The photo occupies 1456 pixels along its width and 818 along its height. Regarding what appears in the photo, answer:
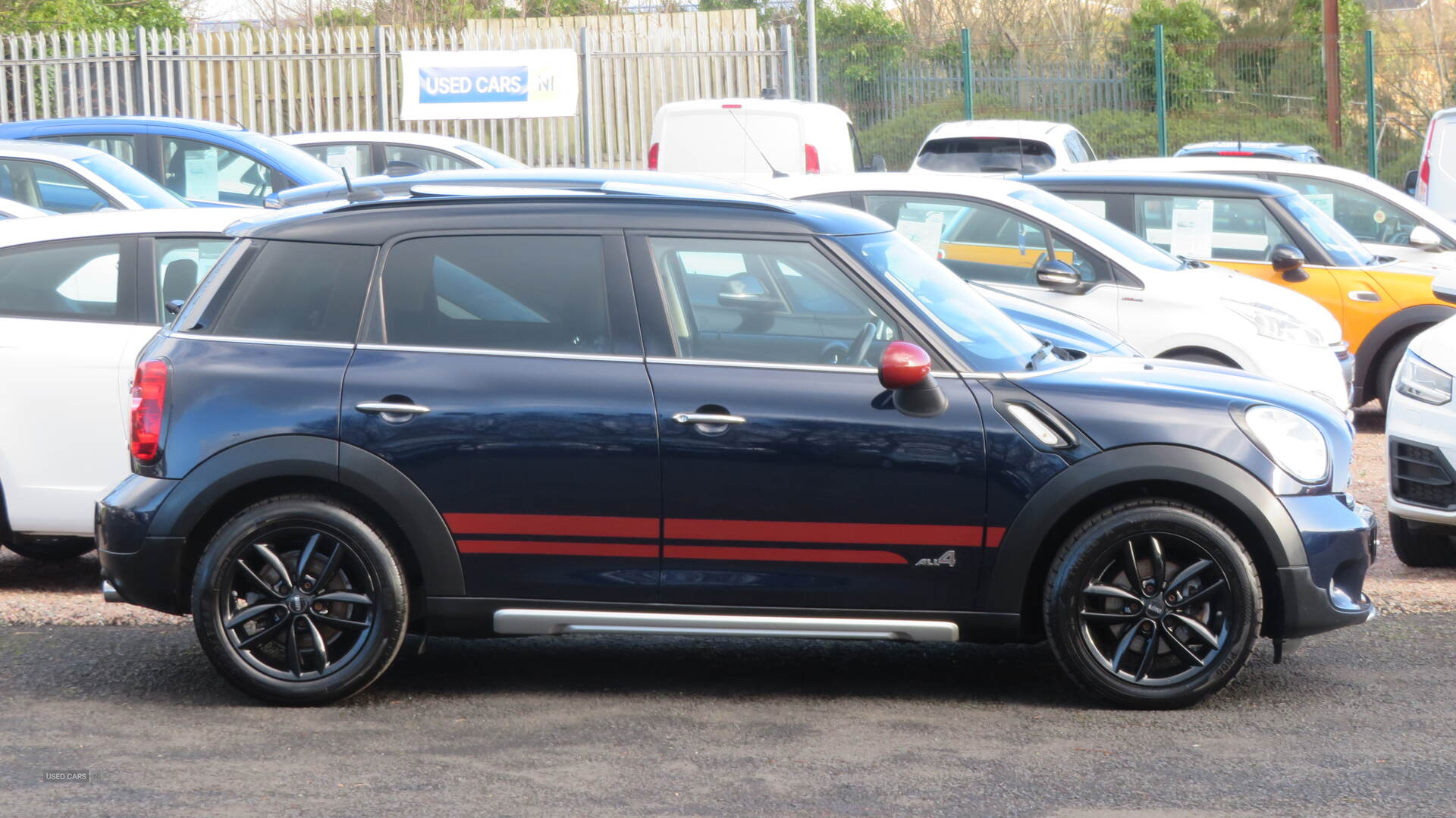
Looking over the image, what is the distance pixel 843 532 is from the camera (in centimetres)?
498

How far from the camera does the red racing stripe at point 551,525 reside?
5.02 m

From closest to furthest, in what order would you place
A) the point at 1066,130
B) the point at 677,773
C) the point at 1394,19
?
the point at 677,773 < the point at 1066,130 < the point at 1394,19

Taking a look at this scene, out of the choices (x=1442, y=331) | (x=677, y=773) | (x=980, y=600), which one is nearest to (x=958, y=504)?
(x=980, y=600)

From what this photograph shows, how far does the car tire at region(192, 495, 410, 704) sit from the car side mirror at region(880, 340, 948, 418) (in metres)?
1.64

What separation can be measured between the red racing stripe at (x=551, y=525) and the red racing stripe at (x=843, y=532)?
0.12m

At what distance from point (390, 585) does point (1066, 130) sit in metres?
15.8

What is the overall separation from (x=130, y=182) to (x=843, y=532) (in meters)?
8.38

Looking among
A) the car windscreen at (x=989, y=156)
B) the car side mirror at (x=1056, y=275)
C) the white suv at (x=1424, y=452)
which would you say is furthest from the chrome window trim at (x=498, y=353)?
the car windscreen at (x=989, y=156)

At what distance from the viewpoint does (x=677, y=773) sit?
454 centimetres

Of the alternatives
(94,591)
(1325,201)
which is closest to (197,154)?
(94,591)

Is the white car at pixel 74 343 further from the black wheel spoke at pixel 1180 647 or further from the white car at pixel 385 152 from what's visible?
the white car at pixel 385 152

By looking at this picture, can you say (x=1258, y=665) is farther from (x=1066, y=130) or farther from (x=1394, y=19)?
(x=1394, y=19)

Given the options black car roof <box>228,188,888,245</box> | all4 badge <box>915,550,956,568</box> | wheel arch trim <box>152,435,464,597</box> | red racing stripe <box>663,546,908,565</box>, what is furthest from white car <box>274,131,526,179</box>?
all4 badge <box>915,550,956,568</box>

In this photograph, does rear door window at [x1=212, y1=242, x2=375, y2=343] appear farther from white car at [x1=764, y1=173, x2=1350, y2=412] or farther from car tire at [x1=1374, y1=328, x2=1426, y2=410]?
car tire at [x1=1374, y1=328, x2=1426, y2=410]
